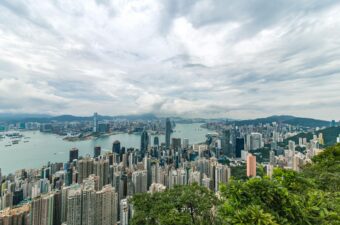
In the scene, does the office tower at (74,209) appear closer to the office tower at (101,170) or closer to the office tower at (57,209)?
the office tower at (57,209)

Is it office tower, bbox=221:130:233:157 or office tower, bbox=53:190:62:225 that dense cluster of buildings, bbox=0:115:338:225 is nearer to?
office tower, bbox=53:190:62:225

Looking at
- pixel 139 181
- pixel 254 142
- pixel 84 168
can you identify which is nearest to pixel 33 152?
pixel 84 168

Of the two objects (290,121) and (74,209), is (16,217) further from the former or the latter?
(290,121)

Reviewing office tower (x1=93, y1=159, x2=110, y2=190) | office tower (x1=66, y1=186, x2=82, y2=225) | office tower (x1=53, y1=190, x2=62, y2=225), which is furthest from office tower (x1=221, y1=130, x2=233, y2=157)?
office tower (x1=66, y1=186, x2=82, y2=225)

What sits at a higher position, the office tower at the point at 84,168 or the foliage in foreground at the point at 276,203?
the foliage in foreground at the point at 276,203

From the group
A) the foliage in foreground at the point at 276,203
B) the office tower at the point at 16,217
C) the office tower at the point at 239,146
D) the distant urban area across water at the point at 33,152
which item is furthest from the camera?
the office tower at the point at 239,146

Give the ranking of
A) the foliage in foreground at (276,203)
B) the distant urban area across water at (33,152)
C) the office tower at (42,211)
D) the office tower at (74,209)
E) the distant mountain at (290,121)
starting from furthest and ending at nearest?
the distant mountain at (290,121) < the distant urban area across water at (33,152) < the office tower at (42,211) < the office tower at (74,209) < the foliage in foreground at (276,203)

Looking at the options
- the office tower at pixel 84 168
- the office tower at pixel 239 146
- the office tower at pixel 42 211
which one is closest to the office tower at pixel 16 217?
the office tower at pixel 42 211

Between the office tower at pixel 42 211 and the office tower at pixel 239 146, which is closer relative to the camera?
the office tower at pixel 42 211
